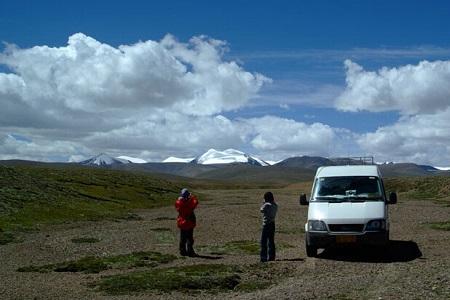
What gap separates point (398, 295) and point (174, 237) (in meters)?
17.4

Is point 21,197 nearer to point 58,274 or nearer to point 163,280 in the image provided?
point 58,274

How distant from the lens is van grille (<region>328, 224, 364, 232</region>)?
750 inches

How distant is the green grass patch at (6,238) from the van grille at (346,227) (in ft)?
50.6

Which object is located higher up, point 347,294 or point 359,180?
point 359,180

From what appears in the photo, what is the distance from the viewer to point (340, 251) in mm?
21203

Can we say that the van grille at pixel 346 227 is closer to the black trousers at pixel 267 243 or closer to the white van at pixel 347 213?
the white van at pixel 347 213

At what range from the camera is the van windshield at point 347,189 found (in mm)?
20359

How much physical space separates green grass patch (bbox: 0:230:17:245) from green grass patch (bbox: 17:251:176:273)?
24.8 ft

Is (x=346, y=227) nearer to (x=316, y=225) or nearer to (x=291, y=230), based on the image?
(x=316, y=225)

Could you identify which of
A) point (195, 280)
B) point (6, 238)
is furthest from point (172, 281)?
point (6, 238)

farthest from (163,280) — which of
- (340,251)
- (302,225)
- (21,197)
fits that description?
(21,197)

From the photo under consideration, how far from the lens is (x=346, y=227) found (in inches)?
752

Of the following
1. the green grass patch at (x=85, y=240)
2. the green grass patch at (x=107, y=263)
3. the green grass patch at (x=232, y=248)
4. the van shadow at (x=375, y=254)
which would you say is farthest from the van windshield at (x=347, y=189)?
the green grass patch at (x=85, y=240)

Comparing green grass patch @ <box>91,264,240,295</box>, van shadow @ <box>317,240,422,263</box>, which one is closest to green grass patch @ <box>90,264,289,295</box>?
green grass patch @ <box>91,264,240,295</box>
